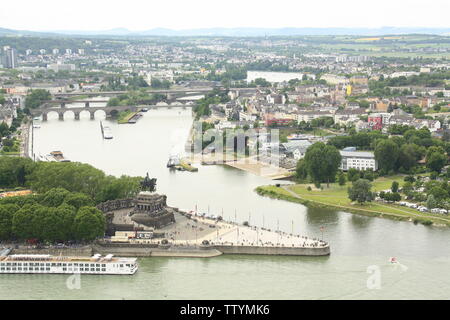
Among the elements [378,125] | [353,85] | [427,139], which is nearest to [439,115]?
[378,125]

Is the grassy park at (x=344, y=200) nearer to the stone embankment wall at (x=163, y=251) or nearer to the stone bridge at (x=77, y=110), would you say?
the stone embankment wall at (x=163, y=251)

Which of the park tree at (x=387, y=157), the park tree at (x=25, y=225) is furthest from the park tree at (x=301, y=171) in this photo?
the park tree at (x=25, y=225)

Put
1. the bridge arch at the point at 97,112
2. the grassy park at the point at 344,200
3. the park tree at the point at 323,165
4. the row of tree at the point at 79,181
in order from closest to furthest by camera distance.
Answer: the grassy park at the point at 344,200 < the row of tree at the point at 79,181 < the park tree at the point at 323,165 < the bridge arch at the point at 97,112

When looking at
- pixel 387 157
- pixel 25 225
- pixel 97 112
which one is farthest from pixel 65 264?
pixel 97 112

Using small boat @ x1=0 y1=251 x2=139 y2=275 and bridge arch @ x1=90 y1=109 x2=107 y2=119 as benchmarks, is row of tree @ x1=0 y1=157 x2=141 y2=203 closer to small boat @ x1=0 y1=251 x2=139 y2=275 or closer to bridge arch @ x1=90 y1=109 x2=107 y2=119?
small boat @ x1=0 y1=251 x2=139 y2=275

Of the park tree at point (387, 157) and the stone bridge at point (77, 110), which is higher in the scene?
the park tree at point (387, 157)

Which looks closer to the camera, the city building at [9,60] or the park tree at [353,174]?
the park tree at [353,174]

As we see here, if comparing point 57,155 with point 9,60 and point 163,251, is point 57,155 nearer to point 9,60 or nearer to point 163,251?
point 163,251
